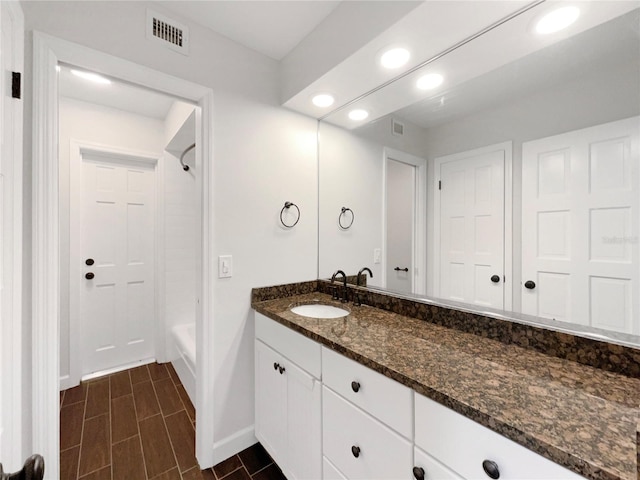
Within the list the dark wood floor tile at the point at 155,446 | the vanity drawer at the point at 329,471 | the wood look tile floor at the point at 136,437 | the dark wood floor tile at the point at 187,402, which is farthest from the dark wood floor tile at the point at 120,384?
the vanity drawer at the point at 329,471

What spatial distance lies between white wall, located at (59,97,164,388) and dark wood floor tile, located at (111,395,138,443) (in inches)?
23.3

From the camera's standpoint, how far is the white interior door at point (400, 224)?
149 cm

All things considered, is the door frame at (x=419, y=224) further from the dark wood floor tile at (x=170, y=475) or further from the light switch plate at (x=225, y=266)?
the dark wood floor tile at (x=170, y=475)

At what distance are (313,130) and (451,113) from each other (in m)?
0.99

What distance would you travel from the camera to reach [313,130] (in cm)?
198

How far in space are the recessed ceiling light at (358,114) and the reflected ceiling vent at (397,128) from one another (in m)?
0.25

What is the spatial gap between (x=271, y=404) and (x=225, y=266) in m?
0.82

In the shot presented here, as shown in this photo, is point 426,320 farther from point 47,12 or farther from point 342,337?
point 47,12

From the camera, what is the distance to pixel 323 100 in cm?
175

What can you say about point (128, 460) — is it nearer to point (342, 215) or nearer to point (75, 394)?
point (75, 394)

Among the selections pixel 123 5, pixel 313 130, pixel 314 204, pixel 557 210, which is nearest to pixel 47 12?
pixel 123 5

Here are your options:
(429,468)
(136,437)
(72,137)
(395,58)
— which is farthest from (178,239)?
(429,468)

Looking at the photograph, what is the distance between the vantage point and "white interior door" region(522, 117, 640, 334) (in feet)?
2.73

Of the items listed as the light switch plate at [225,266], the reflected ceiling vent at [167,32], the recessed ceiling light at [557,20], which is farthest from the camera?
the light switch plate at [225,266]
